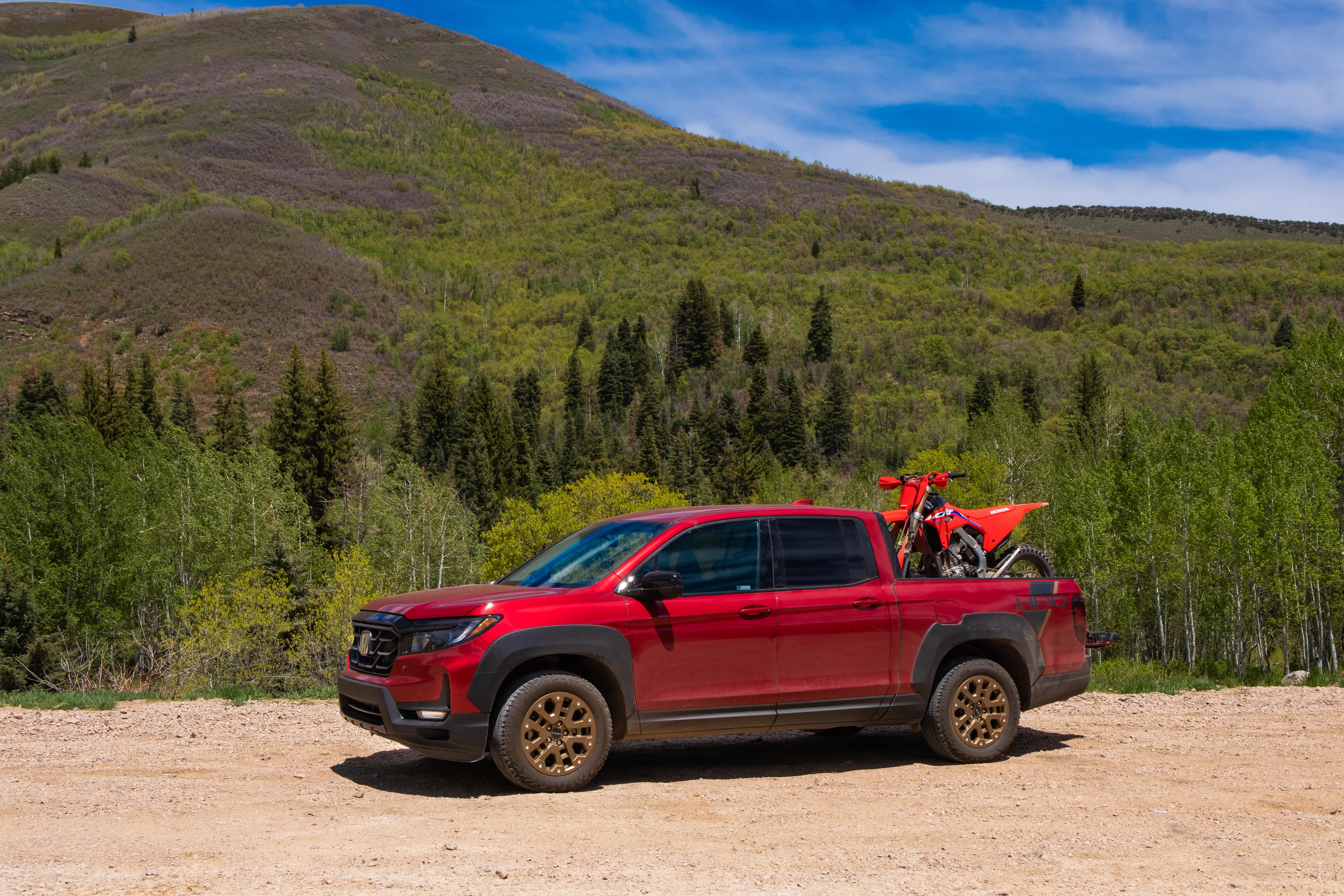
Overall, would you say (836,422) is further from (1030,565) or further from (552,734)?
(552,734)

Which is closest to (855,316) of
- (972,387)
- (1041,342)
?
(1041,342)

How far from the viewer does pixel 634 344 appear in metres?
122

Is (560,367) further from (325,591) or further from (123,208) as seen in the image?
(325,591)

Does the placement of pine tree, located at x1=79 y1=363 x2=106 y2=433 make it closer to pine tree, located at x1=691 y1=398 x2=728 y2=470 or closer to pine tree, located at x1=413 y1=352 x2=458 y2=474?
pine tree, located at x1=413 y1=352 x2=458 y2=474

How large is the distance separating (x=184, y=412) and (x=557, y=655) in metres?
71.9

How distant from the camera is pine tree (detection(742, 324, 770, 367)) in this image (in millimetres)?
125250

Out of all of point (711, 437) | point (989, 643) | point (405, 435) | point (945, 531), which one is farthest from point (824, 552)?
point (711, 437)

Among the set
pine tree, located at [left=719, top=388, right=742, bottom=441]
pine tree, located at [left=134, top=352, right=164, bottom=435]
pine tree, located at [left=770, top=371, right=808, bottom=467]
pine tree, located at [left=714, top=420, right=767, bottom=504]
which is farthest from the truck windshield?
pine tree, located at [left=719, top=388, right=742, bottom=441]

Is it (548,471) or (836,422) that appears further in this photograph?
(836,422)

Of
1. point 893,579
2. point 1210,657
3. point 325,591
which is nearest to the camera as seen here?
point 893,579

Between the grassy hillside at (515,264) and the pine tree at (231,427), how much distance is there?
480 inches

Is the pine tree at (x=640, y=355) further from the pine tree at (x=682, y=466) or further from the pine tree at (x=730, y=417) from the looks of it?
the pine tree at (x=682, y=466)

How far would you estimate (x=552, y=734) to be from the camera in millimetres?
6477

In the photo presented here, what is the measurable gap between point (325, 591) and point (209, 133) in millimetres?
147929
